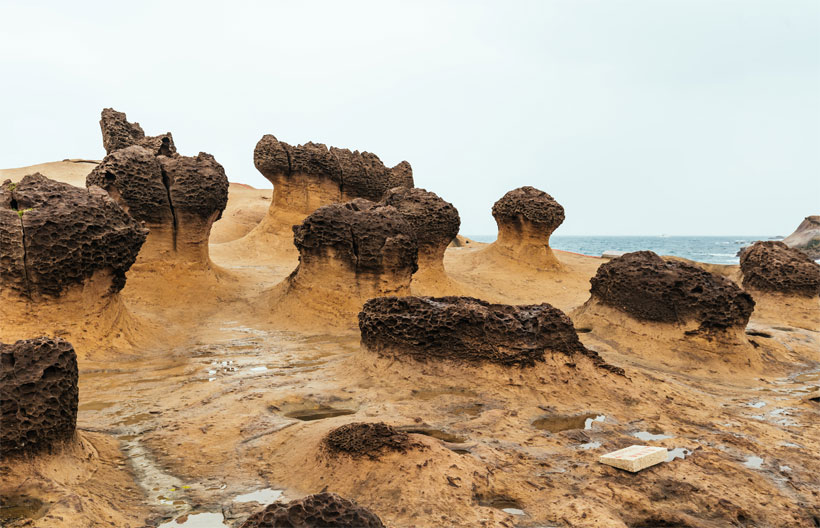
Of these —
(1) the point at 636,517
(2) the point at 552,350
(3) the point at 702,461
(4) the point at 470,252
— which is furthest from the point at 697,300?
(4) the point at 470,252

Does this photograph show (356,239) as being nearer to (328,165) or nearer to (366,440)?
(366,440)

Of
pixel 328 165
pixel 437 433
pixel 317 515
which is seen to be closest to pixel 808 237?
pixel 328 165

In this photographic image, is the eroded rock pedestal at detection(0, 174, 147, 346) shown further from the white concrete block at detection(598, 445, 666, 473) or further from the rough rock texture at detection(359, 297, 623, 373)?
the white concrete block at detection(598, 445, 666, 473)

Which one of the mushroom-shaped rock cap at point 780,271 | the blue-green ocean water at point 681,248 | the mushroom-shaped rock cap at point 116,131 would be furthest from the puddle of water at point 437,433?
the blue-green ocean water at point 681,248

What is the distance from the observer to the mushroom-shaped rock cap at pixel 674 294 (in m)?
8.52

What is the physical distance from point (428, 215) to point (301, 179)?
444cm

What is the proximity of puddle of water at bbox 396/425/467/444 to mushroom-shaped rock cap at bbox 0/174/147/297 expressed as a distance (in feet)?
14.4

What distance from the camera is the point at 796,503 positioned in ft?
12.4

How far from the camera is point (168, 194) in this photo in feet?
31.7

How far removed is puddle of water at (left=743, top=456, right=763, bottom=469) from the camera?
4.31 m

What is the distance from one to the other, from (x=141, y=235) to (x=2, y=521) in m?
5.03

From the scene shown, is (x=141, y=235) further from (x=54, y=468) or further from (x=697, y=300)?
(x=697, y=300)

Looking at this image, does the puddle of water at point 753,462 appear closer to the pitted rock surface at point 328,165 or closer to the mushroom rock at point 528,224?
the mushroom rock at point 528,224

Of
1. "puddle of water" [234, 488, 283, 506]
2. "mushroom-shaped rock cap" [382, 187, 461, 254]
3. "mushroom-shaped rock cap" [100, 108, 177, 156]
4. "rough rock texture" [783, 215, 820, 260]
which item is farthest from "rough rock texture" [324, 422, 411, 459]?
"rough rock texture" [783, 215, 820, 260]
